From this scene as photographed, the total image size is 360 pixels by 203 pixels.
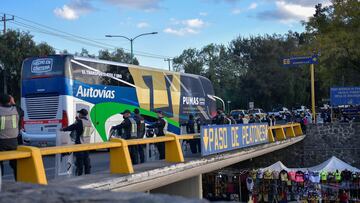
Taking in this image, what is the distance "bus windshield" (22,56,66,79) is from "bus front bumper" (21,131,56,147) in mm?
2343

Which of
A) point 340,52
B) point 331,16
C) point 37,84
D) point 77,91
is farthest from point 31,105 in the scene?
point 331,16

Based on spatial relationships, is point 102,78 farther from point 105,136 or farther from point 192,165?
point 192,165

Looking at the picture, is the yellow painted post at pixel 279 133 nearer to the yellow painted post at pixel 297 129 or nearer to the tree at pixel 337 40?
the yellow painted post at pixel 297 129

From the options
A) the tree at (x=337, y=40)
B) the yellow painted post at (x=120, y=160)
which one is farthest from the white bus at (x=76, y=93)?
the tree at (x=337, y=40)

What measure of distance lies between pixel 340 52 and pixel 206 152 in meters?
25.5

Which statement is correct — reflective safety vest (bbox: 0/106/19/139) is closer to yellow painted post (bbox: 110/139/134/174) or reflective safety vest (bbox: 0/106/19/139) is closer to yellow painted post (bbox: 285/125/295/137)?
yellow painted post (bbox: 110/139/134/174)

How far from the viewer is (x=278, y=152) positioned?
31266 millimetres

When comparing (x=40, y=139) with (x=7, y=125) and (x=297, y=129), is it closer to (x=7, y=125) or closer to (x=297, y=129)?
(x=7, y=125)

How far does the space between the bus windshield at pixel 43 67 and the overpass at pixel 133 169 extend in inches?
298

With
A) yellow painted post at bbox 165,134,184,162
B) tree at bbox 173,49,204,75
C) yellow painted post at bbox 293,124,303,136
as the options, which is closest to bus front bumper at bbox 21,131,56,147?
yellow painted post at bbox 165,134,184,162

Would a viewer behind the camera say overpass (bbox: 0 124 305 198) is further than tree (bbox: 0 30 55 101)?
No

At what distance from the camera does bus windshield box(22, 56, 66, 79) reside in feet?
61.5

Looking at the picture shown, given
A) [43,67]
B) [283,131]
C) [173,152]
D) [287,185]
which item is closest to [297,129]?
[283,131]

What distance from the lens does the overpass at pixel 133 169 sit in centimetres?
717
